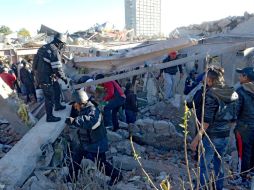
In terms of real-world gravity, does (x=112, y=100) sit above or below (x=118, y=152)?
above

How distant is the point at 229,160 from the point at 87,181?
2861 mm

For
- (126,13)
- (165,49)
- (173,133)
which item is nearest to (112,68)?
(165,49)

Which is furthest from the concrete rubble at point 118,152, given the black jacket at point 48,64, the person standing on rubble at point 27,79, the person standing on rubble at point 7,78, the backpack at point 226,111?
the person standing on rubble at point 7,78

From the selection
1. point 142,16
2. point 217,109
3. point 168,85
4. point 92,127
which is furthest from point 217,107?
point 142,16

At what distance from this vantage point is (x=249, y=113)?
4.11m

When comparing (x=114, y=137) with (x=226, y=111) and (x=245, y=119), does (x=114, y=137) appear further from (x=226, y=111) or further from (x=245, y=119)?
(x=226, y=111)

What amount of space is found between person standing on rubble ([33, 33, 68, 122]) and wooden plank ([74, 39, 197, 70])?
1.81 feet

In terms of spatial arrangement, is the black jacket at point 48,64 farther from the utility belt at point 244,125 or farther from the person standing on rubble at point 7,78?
the person standing on rubble at point 7,78

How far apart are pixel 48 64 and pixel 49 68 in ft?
0.26

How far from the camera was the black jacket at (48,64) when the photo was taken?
17.1ft

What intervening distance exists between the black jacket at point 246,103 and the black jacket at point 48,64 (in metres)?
2.91

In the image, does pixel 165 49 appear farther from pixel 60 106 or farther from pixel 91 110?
pixel 60 106

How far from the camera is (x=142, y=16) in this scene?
164 feet

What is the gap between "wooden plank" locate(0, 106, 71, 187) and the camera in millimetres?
3875
